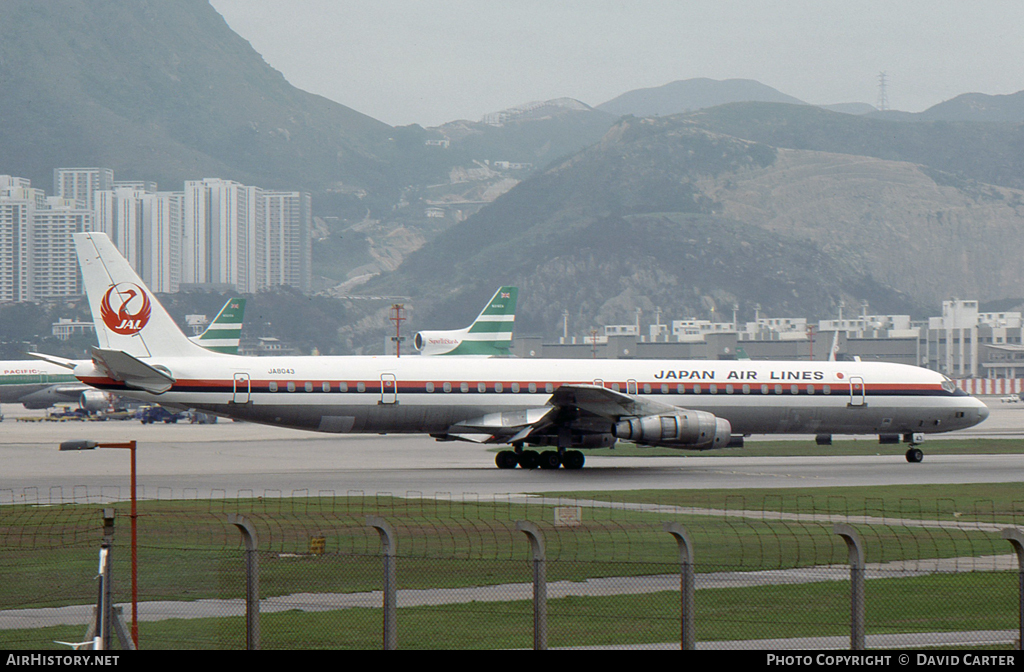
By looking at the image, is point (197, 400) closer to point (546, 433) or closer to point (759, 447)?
point (546, 433)

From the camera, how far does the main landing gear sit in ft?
120

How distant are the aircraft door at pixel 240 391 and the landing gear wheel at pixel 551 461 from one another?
30.3 feet

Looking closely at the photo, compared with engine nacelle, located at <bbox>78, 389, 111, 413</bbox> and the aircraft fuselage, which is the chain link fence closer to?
the aircraft fuselage

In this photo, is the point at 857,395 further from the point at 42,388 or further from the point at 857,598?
the point at 42,388

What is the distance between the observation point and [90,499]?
26906mm

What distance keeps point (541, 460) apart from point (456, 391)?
3.44m

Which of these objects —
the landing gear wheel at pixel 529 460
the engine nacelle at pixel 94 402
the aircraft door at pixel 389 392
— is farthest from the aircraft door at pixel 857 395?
the engine nacelle at pixel 94 402

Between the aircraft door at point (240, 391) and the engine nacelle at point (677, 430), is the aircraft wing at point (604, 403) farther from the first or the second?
the aircraft door at point (240, 391)

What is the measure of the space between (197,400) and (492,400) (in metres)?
8.84

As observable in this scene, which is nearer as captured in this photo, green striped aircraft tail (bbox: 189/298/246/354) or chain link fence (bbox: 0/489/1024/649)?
chain link fence (bbox: 0/489/1024/649)

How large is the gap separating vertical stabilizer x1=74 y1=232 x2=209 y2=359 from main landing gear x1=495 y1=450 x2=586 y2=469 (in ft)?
32.7

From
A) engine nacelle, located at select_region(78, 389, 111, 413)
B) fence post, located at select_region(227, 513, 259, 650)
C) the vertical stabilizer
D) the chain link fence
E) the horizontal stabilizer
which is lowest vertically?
engine nacelle, located at select_region(78, 389, 111, 413)

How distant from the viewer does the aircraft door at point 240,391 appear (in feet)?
114

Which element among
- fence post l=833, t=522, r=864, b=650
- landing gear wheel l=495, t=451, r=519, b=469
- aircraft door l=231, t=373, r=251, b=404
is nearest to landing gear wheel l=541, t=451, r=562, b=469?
landing gear wheel l=495, t=451, r=519, b=469
